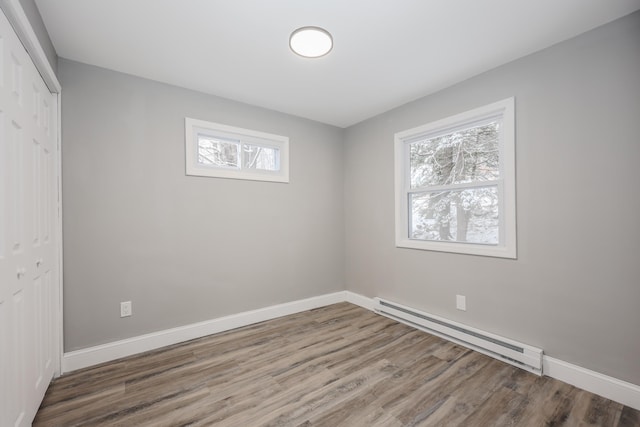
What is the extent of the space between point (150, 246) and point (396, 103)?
9.78 ft

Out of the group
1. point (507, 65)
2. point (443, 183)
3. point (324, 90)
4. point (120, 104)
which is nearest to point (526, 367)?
point (443, 183)

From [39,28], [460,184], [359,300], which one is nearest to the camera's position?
[39,28]

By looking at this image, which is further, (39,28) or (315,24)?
(315,24)

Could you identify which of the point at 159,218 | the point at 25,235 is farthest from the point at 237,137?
the point at 25,235

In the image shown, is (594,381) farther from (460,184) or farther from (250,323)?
(250,323)

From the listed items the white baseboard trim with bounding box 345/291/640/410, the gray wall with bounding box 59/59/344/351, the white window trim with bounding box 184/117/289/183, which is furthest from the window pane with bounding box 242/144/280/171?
the white baseboard trim with bounding box 345/291/640/410

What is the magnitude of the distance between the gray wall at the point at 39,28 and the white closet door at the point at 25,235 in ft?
0.69

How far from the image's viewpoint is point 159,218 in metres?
Answer: 2.59

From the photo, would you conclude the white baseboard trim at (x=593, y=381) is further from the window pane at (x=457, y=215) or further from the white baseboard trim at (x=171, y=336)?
the white baseboard trim at (x=171, y=336)

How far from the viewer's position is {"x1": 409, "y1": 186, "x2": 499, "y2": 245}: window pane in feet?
8.27

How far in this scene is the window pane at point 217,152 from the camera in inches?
114

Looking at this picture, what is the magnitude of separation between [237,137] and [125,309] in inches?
78.2

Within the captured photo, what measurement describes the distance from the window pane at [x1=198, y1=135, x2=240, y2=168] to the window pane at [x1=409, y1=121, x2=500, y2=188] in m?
2.04

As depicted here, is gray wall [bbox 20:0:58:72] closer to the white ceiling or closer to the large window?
the white ceiling
